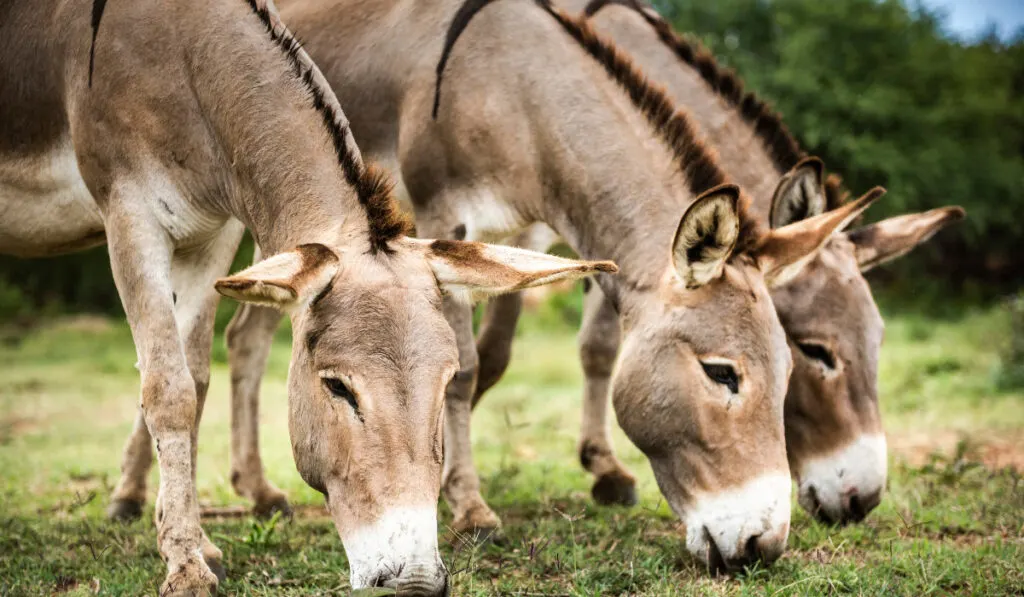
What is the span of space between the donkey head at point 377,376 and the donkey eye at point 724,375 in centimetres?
99

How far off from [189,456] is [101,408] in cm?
748

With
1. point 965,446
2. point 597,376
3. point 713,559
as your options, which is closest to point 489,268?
point 713,559

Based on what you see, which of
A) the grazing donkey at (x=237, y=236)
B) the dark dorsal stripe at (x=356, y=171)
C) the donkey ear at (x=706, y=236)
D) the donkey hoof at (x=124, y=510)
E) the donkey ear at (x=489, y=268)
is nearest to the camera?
the grazing donkey at (x=237, y=236)

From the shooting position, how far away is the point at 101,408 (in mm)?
10758

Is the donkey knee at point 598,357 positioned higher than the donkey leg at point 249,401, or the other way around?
the donkey knee at point 598,357

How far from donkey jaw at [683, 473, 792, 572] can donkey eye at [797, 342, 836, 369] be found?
120 centimetres

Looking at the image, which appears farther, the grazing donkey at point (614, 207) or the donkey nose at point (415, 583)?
the grazing donkey at point (614, 207)

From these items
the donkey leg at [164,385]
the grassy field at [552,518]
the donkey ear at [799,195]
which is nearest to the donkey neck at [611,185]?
the donkey ear at [799,195]

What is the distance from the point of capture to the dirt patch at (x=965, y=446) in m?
6.96

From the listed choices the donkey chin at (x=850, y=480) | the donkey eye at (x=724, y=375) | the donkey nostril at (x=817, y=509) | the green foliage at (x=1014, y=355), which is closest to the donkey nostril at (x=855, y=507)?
the donkey chin at (x=850, y=480)

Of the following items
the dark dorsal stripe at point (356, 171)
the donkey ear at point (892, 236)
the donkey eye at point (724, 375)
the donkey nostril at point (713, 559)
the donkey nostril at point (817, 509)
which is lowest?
the donkey nostril at point (817, 509)

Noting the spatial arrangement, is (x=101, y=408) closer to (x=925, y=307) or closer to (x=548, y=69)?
(x=548, y=69)

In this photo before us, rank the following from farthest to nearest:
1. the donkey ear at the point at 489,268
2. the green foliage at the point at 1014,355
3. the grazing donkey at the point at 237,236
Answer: the green foliage at the point at 1014,355, the donkey ear at the point at 489,268, the grazing donkey at the point at 237,236

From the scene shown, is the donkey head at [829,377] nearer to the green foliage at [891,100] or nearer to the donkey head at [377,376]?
the donkey head at [377,376]
